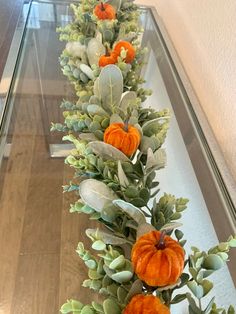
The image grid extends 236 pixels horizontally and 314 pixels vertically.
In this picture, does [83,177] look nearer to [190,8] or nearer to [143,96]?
[143,96]

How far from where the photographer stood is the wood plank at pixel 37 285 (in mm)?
844

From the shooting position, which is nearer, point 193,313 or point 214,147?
point 193,313

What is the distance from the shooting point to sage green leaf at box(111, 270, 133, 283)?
39cm

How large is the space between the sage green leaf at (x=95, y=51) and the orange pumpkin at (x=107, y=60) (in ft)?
0.12

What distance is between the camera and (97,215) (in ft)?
1.62

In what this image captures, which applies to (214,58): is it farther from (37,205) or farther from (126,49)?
(37,205)

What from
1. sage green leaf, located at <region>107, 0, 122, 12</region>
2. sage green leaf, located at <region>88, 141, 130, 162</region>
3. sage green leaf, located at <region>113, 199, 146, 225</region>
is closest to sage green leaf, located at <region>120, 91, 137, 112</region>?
sage green leaf, located at <region>88, 141, 130, 162</region>

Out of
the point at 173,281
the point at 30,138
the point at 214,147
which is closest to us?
the point at 173,281

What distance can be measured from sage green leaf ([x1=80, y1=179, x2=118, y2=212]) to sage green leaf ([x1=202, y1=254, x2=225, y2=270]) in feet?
0.53

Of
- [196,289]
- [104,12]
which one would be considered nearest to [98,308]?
[196,289]

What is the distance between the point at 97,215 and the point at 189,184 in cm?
37

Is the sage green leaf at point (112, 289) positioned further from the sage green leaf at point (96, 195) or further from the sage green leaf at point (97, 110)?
the sage green leaf at point (97, 110)

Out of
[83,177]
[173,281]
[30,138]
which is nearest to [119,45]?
[83,177]

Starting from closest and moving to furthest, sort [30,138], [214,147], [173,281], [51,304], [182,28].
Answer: [173,281] < [214,147] < [51,304] < [182,28] < [30,138]
